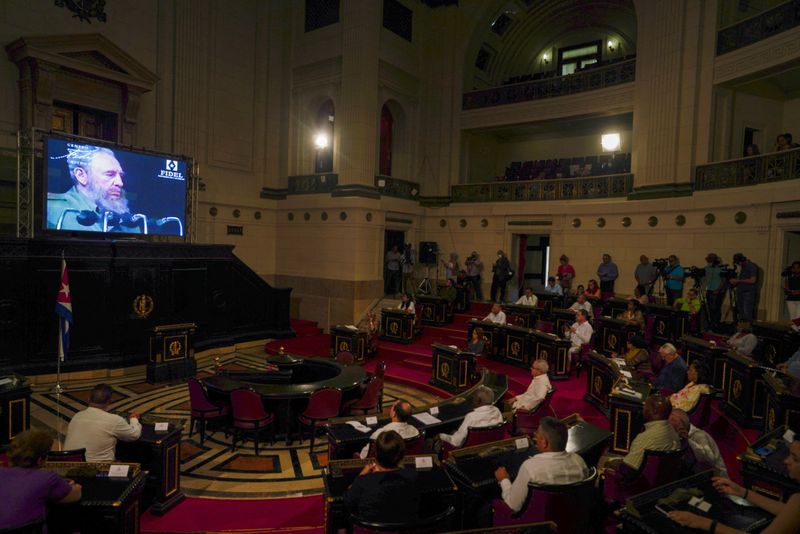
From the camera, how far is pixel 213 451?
6609mm

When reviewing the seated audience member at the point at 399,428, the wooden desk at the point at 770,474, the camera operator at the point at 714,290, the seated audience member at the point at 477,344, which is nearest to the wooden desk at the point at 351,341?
the seated audience member at the point at 477,344

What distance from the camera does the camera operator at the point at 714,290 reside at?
10570 millimetres

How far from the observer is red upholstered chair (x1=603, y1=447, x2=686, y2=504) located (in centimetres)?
399

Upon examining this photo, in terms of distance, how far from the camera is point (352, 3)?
50.1 ft

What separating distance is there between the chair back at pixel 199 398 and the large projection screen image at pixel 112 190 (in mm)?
5914

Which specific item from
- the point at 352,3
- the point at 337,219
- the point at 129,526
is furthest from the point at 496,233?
the point at 129,526

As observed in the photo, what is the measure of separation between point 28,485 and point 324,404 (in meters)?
3.92

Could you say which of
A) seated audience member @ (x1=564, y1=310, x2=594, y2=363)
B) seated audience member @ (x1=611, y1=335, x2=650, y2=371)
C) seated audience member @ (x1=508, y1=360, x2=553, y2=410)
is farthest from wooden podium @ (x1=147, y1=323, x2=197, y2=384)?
seated audience member @ (x1=611, y1=335, x2=650, y2=371)

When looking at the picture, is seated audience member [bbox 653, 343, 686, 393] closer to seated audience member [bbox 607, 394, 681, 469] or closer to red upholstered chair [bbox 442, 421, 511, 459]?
seated audience member [bbox 607, 394, 681, 469]

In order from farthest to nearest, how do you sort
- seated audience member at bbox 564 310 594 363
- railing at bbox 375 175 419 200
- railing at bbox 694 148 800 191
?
railing at bbox 375 175 419 200, railing at bbox 694 148 800 191, seated audience member at bbox 564 310 594 363

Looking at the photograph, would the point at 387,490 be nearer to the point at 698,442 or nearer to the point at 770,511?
the point at 770,511

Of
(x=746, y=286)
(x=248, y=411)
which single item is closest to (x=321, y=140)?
(x=248, y=411)

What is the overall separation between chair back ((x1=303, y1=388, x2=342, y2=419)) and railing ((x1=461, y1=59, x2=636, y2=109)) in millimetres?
12910

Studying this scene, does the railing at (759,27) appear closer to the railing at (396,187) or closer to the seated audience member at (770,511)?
the railing at (396,187)
